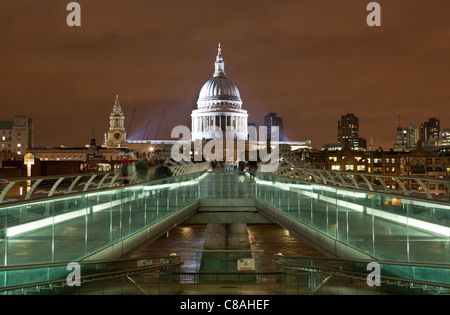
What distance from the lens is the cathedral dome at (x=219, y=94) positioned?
168812 millimetres

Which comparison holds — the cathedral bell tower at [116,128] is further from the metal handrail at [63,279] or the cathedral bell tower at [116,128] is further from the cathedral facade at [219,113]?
the metal handrail at [63,279]

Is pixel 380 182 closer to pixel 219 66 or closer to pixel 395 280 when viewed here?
pixel 395 280

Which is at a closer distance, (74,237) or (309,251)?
(74,237)

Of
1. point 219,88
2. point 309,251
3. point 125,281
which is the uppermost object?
point 219,88

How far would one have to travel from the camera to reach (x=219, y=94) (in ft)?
558

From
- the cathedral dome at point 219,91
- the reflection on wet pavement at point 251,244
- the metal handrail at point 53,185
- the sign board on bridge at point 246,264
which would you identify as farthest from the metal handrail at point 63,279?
the cathedral dome at point 219,91

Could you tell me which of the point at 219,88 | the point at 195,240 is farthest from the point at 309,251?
the point at 219,88

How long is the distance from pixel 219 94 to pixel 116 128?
4411 centimetres

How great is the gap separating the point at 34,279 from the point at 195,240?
4169 cm

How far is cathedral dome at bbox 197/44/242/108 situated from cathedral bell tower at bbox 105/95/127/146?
112 feet

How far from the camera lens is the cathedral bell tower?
620 feet
